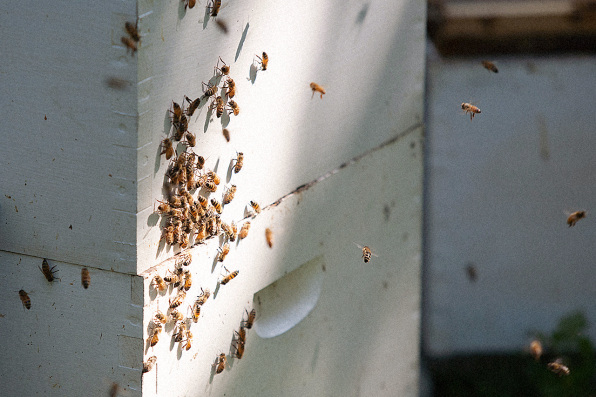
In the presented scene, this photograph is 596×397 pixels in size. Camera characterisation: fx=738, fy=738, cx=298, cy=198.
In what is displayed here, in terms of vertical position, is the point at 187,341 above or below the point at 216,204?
below

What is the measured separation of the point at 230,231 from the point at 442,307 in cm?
259

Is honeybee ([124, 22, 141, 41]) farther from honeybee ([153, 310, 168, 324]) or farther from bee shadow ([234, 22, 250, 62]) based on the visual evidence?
honeybee ([153, 310, 168, 324])

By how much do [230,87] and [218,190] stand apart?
22 centimetres

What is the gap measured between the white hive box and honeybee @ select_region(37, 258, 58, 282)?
2cm

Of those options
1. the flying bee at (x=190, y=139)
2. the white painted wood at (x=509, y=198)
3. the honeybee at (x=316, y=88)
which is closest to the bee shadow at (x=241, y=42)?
the flying bee at (x=190, y=139)

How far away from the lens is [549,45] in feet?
12.3

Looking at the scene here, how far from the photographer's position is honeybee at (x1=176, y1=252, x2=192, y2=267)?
1432 millimetres

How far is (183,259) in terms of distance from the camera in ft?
4.74

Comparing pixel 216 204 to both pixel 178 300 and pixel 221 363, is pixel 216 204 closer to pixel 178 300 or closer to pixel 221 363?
pixel 178 300

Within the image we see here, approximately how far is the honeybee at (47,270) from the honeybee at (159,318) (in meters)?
0.21

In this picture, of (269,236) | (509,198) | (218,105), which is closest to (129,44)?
(218,105)

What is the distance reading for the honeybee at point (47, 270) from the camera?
139cm

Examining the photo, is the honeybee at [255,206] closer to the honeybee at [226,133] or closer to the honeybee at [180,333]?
the honeybee at [226,133]

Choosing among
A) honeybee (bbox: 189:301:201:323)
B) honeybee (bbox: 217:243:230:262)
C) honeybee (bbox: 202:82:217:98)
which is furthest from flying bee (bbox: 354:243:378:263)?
honeybee (bbox: 202:82:217:98)
